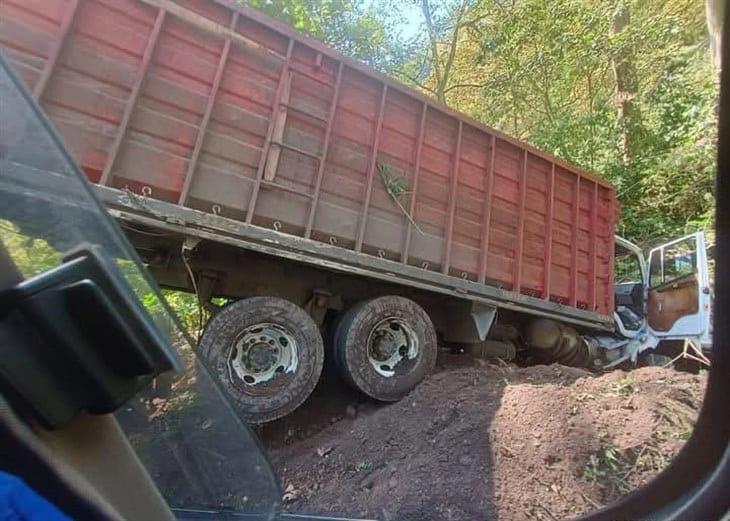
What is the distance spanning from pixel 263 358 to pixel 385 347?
3.72 ft

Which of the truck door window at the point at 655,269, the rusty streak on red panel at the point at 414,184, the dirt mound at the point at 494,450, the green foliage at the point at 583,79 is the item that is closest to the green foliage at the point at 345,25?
the green foliage at the point at 583,79

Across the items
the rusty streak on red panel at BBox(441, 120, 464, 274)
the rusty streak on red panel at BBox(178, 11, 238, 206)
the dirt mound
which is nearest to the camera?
the dirt mound

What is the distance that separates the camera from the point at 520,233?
539cm

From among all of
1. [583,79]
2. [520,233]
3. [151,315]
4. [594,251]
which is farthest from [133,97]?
[583,79]

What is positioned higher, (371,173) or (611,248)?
(611,248)

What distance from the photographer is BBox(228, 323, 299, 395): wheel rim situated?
3.82 m

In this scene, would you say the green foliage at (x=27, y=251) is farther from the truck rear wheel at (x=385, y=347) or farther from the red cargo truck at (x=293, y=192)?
the truck rear wheel at (x=385, y=347)

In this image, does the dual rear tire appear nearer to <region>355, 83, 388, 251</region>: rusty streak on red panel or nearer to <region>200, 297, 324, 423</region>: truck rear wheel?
<region>200, 297, 324, 423</region>: truck rear wheel

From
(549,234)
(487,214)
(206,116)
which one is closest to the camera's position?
(206,116)

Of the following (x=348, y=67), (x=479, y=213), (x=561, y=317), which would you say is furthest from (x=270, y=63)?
(x=561, y=317)

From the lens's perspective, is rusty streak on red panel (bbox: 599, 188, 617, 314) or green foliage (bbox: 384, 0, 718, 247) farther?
green foliage (bbox: 384, 0, 718, 247)

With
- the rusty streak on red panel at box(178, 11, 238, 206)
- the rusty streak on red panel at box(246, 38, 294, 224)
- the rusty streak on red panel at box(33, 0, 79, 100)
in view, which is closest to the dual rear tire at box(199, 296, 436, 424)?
the rusty streak on red panel at box(246, 38, 294, 224)

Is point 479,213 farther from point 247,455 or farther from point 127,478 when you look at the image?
point 127,478

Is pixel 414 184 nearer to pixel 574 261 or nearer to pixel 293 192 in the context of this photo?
pixel 293 192
